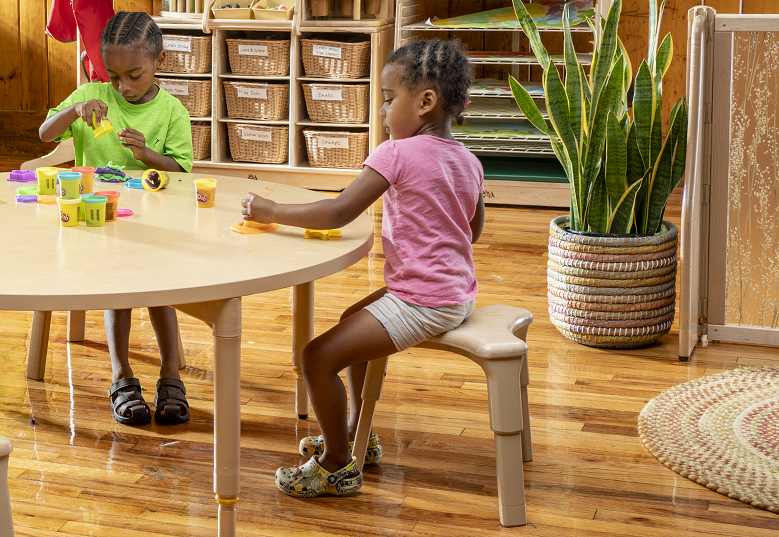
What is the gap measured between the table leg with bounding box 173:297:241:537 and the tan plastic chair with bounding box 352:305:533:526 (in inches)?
15.0

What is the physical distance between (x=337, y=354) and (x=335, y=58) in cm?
293

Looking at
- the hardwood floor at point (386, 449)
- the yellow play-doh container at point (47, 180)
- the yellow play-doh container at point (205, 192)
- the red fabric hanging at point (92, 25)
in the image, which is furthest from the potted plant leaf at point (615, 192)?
the red fabric hanging at point (92, 25)

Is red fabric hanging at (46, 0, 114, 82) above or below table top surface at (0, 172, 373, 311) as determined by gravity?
above

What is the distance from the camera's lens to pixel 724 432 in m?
1.97

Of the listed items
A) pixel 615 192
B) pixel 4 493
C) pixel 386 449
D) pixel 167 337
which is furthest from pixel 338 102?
pixel 4 493

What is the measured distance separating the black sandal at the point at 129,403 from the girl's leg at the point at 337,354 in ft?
1.97

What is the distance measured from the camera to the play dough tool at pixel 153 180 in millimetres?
1934

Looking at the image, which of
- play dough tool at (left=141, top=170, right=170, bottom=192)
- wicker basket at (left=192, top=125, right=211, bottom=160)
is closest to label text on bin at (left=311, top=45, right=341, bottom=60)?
wicker basket at (left=192, top=125, right=211, bottom=160)

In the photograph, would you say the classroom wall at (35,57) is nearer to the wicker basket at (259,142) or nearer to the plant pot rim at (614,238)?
the wicker basket at (259,142)

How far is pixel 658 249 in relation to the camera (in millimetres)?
2477

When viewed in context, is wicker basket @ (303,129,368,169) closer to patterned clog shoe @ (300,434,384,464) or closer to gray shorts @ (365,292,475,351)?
patterned clog shoe @ (300,434,384,464)

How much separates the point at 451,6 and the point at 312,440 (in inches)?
135

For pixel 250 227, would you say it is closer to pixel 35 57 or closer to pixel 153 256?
pixel 153 256

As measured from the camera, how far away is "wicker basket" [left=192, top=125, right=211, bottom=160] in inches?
179
